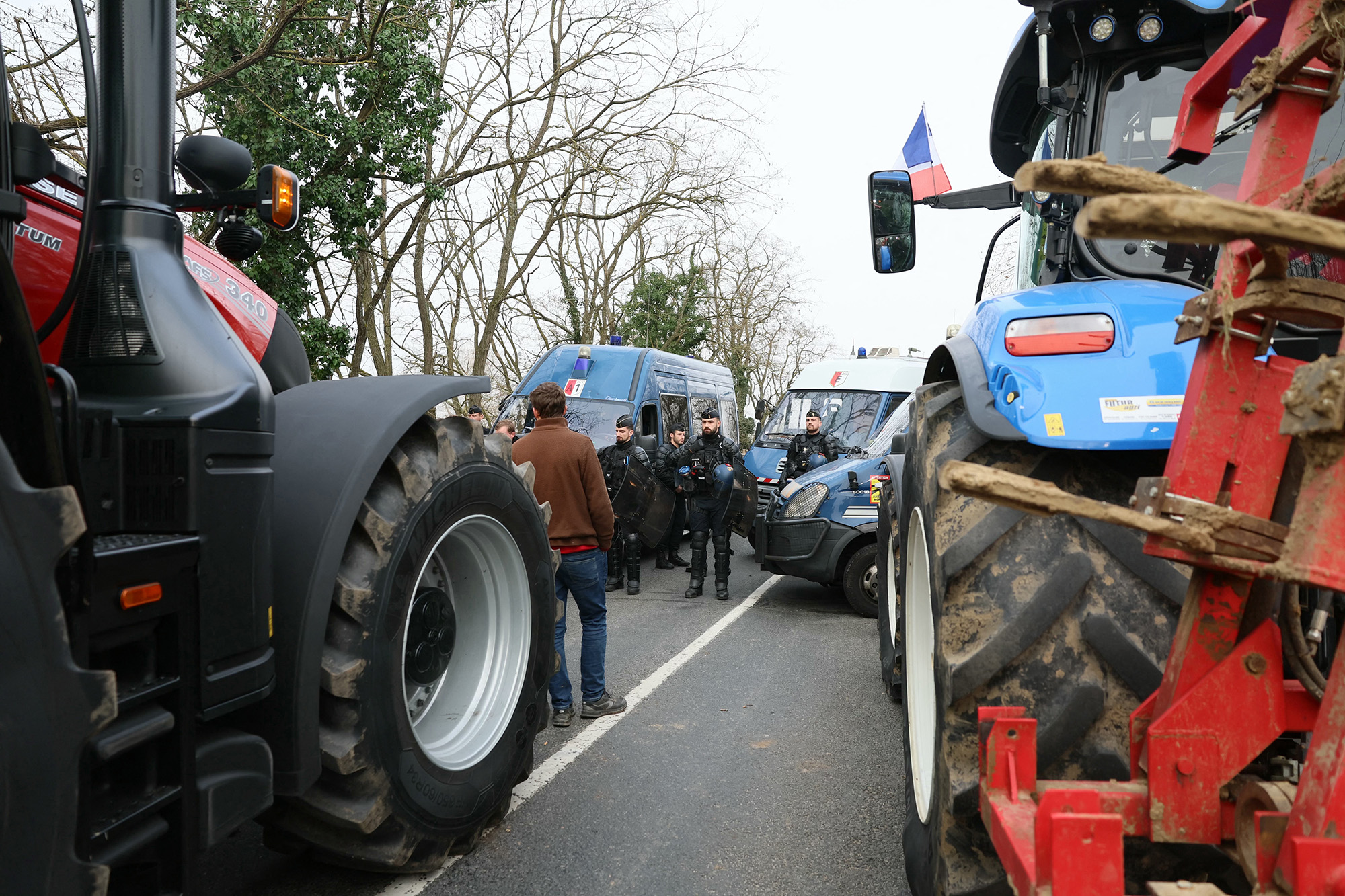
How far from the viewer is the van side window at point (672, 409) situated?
41.5ft

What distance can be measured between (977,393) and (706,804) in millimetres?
2342

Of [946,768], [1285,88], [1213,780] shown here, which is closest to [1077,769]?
[946,768]

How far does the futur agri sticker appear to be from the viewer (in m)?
2.11

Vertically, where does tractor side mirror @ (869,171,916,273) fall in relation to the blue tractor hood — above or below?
above

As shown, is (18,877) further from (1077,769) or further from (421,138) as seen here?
(421,138)

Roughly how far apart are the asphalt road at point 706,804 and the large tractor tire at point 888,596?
0.69ft

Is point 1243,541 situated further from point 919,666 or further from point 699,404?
point 699,404

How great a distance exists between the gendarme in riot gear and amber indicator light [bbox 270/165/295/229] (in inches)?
344

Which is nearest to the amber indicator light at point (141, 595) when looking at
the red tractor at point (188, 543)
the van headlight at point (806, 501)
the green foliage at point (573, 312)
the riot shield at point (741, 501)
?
the red tractor at point (188, 543)

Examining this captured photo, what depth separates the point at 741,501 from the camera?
34.0 feet

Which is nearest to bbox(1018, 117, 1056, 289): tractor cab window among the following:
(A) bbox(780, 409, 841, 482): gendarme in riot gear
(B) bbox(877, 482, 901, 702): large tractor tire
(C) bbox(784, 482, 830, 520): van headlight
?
(B) bbox(877, 482, 901, 702): large tractor tire

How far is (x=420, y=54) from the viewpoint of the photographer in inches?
522

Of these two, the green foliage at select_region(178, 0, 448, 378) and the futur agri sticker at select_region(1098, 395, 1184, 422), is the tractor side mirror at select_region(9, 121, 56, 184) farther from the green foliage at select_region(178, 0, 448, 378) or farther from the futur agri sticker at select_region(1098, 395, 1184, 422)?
the green foliage at select_region(178, 0, 448, 378)

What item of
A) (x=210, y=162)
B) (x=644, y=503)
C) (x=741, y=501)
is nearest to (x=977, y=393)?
(x=210, y=162)
